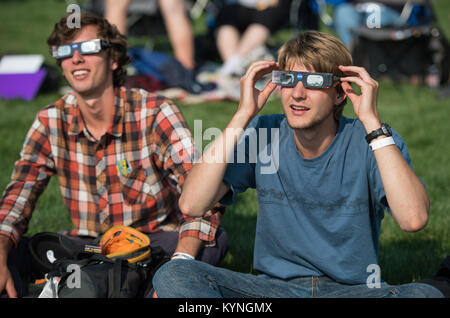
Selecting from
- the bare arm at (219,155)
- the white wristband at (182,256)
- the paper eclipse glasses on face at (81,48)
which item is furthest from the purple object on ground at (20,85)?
the bare arm at (219,155)

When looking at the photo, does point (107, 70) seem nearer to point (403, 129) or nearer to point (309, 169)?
point (309, 169)

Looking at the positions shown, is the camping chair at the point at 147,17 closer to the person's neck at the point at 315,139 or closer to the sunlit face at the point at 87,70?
the sunlit face at the point at 87,70

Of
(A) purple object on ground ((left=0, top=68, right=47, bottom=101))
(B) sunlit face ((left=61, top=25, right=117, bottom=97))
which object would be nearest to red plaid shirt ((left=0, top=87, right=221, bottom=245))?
(B) sunlit face ((left=61, top=25, right=117, bottom=97))

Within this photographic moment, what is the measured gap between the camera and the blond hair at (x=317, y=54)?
9.12 feet

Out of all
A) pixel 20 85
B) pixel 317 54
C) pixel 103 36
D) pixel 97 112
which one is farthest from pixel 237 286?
pixel 20 85

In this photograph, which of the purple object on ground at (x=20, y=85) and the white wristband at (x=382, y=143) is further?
the purple object on ground at (x=20, y=85)

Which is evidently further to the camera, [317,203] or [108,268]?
[108,268]

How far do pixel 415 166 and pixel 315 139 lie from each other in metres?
2.94

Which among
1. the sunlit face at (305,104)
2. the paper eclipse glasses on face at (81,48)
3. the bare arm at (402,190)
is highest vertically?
the paper eclipse glasses on face at (81,48)

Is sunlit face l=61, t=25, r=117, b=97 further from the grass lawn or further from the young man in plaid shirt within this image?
the grass lawn

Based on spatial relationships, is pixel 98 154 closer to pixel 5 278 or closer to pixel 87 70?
pixel 87 70

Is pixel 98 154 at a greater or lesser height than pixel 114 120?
lesser

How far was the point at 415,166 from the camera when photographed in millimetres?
5480
